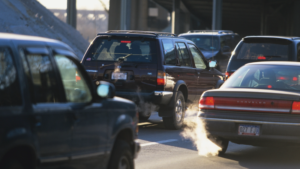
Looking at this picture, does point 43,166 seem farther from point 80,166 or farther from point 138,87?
point 138,87

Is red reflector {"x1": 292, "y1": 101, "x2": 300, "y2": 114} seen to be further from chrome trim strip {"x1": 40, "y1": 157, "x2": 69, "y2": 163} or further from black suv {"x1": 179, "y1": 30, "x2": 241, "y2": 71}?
black suv {"x1": 179, "y1": 30, "x2": 241, "y2": 71}

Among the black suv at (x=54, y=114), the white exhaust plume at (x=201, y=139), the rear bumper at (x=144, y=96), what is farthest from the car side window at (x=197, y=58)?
the black suv at (x=54, y=114)

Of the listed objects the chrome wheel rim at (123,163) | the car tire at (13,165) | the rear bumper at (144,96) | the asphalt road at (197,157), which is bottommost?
the asphalt road at (197,157)

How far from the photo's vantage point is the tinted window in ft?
12.6

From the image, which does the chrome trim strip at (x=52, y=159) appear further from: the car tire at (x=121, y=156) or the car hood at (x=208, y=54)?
the car hood at (x=208, y=54)

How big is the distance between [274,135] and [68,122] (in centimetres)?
366

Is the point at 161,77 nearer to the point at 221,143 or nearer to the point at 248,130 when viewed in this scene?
the point at 221,143

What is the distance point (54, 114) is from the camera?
13.9ft

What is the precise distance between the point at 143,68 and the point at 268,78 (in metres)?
2.86

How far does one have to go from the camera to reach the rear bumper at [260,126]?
7191 millimetres

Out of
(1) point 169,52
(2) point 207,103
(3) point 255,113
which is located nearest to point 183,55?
(1) point 169,52

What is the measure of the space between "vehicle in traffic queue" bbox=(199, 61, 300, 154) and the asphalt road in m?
0.33

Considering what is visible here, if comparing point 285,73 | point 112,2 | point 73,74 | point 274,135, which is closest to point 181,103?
point 285,73

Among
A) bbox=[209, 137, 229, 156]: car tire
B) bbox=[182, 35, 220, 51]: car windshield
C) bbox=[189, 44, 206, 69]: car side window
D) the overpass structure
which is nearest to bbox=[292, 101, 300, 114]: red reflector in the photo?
bbox=[209, 137, 229, 156]: car tire
